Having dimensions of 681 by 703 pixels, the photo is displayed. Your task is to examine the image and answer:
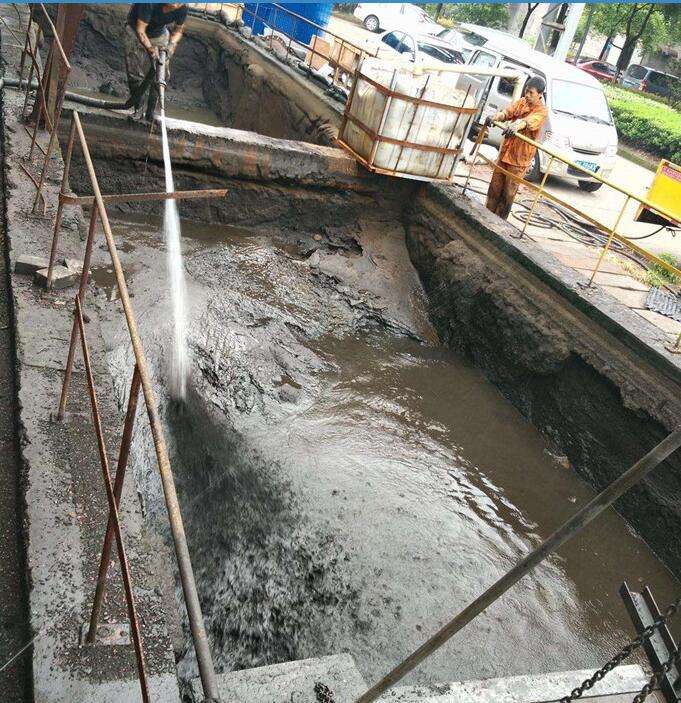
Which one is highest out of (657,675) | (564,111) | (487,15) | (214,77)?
(487,15)

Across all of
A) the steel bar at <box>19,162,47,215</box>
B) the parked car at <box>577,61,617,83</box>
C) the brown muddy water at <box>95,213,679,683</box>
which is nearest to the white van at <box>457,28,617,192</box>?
the brown muddy water at <box>95,213,679,683</box>

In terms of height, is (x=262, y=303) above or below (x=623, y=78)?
below

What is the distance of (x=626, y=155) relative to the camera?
21.6 meters

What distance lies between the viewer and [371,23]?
100ft

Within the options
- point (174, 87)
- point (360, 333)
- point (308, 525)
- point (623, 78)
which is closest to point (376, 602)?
point (308, 525)

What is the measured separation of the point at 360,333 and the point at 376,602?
3609 millimetres

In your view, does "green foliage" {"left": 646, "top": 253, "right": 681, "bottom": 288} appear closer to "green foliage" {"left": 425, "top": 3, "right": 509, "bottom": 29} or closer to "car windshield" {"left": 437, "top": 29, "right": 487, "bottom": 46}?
"car windshield" {"left": 437, "top": 29, "right": 487, "bottom": 46}

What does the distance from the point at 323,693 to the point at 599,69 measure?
38022mm

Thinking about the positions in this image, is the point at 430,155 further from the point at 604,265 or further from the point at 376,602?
the point at 376,602

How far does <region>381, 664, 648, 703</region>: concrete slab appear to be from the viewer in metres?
3.04

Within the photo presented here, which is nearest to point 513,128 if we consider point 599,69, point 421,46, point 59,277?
point 59,277

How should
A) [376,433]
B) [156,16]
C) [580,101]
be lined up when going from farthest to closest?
[580,101]
[156,16]
[376,433]

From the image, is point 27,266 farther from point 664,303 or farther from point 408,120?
point 664,303

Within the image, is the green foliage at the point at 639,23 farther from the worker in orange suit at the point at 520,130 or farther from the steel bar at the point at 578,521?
the steel bar at the point at 578,521
